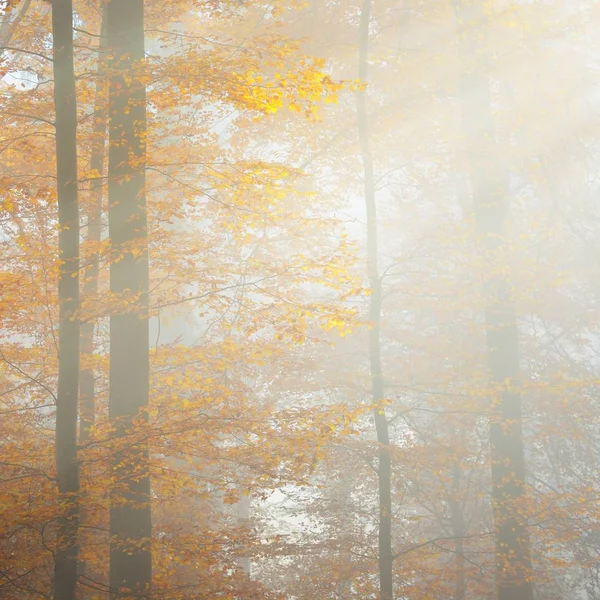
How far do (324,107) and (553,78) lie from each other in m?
4.40

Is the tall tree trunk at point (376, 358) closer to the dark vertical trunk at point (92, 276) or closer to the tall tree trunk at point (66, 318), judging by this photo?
the dark vertical trunk at point (92, 276)

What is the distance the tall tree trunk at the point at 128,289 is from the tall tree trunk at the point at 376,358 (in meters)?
4.22

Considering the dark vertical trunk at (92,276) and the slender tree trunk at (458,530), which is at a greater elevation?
the dark vertical trunk at (92,276)

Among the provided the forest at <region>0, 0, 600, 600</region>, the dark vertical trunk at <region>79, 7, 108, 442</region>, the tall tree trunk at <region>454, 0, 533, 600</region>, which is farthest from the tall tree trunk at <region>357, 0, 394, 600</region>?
the dark vertical trunk at <region>79, 7, 108, 442</region>

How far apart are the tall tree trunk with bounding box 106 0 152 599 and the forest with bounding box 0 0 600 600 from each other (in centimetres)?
3

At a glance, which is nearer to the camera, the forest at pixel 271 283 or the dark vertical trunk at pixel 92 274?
the forest at pixel 271 283

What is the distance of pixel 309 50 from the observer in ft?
40.8

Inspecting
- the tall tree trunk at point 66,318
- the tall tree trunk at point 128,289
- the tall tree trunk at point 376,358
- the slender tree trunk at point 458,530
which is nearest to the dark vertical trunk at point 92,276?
the tall tree trunk at point 128,289

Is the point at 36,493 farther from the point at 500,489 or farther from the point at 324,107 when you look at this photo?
the point at 324,107

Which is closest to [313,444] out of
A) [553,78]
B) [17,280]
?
[17,280]

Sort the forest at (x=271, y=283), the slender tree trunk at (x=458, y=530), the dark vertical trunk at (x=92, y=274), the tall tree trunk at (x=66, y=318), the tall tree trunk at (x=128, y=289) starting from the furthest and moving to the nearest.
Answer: the slender tree trunk at (x=458, y=530), the dark vertical trunk at (x=92, y=274), the forest at (x=271, y=283), the tall tree trunk at (x=128, y=289), the tall tree trunk at (x=66, y=318)

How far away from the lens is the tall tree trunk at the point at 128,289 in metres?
6.80

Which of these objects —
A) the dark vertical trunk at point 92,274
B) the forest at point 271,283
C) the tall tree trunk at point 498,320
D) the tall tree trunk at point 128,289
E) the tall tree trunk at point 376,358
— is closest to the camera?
the tall tree trunk at point 128,289

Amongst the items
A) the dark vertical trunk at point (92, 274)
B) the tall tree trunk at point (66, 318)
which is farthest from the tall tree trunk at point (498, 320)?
the tall tree trunk at point (66, 318)
